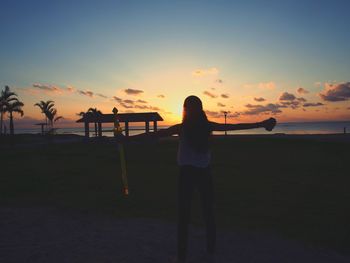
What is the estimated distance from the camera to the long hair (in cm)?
437

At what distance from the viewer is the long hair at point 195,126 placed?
4.37 metres

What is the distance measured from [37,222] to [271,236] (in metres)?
4.92

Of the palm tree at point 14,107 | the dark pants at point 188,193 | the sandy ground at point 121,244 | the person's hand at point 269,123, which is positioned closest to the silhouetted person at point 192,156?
the dark pants at point 188,193

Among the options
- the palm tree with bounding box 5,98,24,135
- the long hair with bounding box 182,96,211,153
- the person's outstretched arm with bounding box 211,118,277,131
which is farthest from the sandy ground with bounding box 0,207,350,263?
the palm tree with bounding box 5,98,24,135

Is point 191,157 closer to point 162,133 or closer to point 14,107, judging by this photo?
point 162,133

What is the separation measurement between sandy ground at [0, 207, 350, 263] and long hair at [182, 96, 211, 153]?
69.6 inches

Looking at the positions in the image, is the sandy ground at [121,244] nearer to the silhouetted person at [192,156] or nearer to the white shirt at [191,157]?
the silhouetted person at [192,156]

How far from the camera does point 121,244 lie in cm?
545

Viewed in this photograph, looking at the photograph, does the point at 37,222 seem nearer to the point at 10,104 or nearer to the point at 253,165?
the point at 253,165

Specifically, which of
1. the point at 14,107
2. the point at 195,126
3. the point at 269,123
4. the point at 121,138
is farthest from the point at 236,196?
the point at 14,107

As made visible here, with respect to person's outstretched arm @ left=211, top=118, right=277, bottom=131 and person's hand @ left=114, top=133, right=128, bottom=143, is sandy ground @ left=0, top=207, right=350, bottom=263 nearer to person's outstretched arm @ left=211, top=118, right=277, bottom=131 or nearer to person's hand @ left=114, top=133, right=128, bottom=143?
person's hand @ left=114, top=133, right=128, bottom=143

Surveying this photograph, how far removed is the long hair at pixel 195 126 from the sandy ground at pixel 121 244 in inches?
69.6

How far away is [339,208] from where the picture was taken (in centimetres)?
788

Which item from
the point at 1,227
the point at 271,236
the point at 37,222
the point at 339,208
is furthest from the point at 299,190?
the point at 1,227
